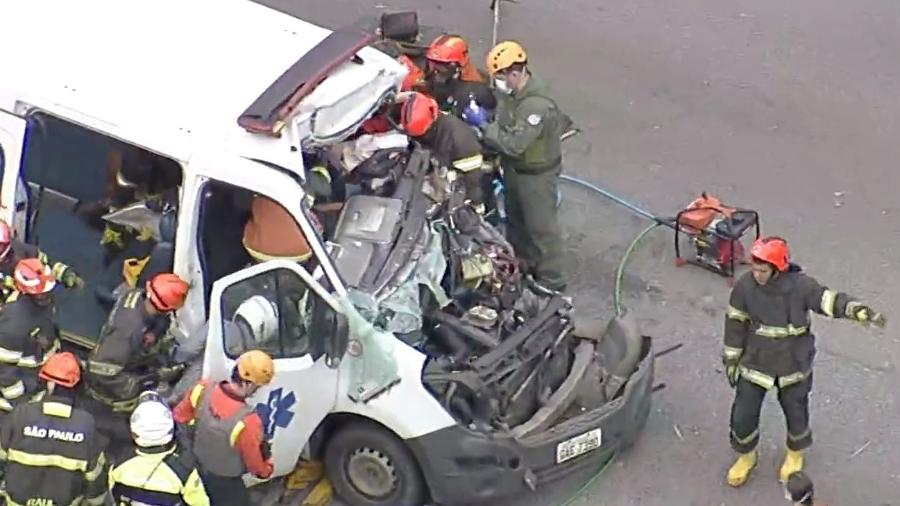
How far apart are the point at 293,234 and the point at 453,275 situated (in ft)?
3.68

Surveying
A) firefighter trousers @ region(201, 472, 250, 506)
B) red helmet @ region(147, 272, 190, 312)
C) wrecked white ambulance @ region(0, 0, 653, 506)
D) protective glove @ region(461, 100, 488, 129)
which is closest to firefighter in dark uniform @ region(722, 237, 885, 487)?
wrecked white ambulance @ region(0, 0, 653, 506)

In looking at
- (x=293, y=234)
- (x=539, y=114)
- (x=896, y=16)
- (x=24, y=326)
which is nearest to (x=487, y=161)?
(x=539, y=114)

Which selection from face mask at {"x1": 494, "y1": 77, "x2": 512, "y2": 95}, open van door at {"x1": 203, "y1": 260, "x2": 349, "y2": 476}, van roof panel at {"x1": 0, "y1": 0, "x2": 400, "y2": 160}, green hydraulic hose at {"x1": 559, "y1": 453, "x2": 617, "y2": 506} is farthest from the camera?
face mask at {"x1": 494, "y1": 77, "x2": 512, "y2": 95}

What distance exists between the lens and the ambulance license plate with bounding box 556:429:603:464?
937 cm

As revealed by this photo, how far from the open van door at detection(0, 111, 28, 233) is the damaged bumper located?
2477 mm

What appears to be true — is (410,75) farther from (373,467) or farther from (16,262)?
(16,262)

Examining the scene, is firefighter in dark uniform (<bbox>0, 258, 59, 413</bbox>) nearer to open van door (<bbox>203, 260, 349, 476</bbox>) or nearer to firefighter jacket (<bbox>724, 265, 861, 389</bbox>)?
open van door (<bbox>203, 260, 349, 476</bbox>)

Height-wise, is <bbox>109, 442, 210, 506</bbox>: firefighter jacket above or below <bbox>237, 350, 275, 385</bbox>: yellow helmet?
below

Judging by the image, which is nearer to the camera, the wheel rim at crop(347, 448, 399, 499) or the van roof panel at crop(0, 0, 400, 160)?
the van roof panel at crop(0, 0, 400, 160)

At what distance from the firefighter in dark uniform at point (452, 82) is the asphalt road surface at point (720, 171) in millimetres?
1446

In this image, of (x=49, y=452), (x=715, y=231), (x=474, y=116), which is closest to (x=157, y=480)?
(x=49, y=452)

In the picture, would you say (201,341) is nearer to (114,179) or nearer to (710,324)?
(114,179)

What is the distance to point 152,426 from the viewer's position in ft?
26.7

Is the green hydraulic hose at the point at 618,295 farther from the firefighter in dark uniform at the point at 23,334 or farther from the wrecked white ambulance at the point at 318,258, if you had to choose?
the firefighter in dark uniform at the point at 23,334
